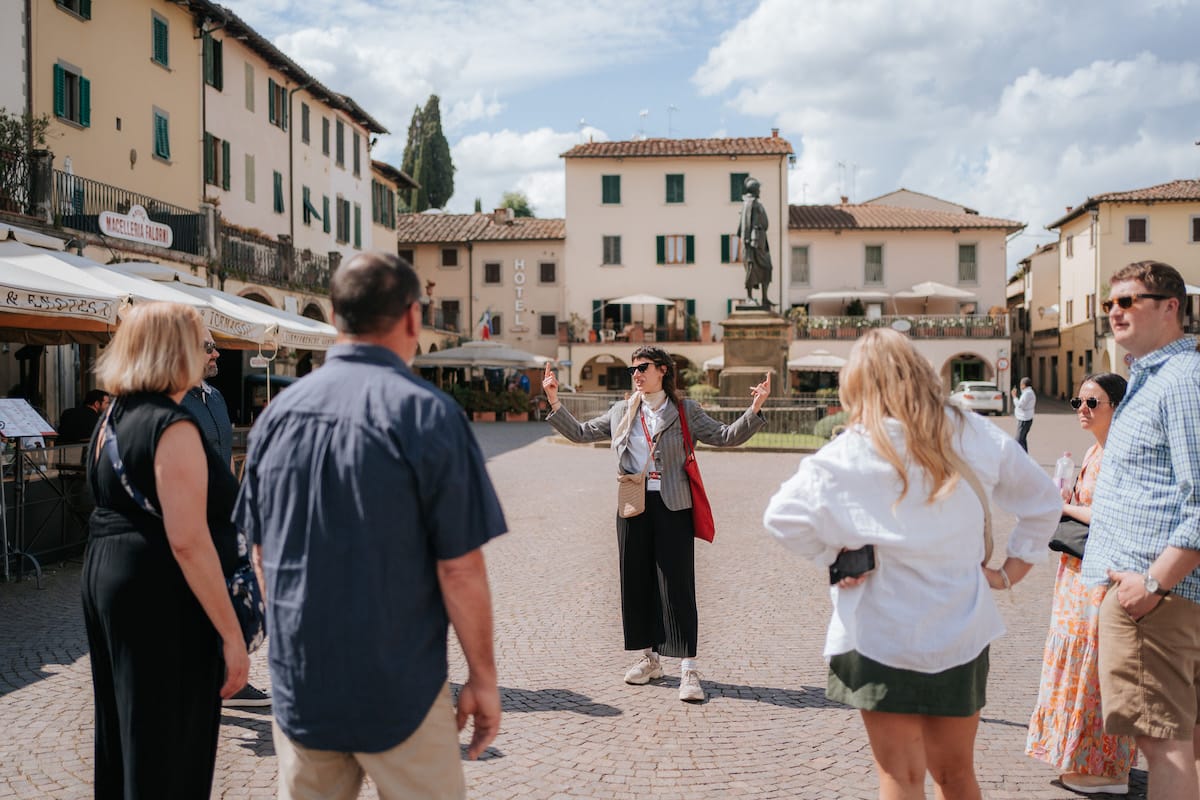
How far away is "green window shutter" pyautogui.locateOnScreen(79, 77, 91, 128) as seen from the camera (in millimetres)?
21000

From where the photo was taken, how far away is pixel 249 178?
29.5 m

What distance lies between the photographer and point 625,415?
18.6 feet

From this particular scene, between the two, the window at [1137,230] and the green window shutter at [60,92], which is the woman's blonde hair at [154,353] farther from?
the window at [1137,230]

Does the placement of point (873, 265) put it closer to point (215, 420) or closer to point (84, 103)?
point (84, 103)

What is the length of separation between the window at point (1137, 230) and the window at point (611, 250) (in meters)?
23.8

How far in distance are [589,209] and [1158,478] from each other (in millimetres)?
46161

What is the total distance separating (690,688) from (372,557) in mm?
3440

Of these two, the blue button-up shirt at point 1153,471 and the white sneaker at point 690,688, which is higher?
the blue button-up shirt at point 1153,471

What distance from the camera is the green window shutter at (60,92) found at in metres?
20.0

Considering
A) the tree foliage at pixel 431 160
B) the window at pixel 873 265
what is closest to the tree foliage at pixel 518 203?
the tree foliage at pixel 431 160

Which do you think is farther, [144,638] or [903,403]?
[144,638]

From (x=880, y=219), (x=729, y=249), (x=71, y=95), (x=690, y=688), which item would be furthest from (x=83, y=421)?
(x=880, y=219)

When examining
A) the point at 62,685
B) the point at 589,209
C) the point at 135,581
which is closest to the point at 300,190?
the point at 589,209

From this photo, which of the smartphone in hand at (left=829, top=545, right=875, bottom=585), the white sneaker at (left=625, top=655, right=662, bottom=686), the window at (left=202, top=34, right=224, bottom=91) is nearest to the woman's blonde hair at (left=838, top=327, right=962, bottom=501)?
the smartphone in hand at (left=829, top=545, right=875, bottom=585)
